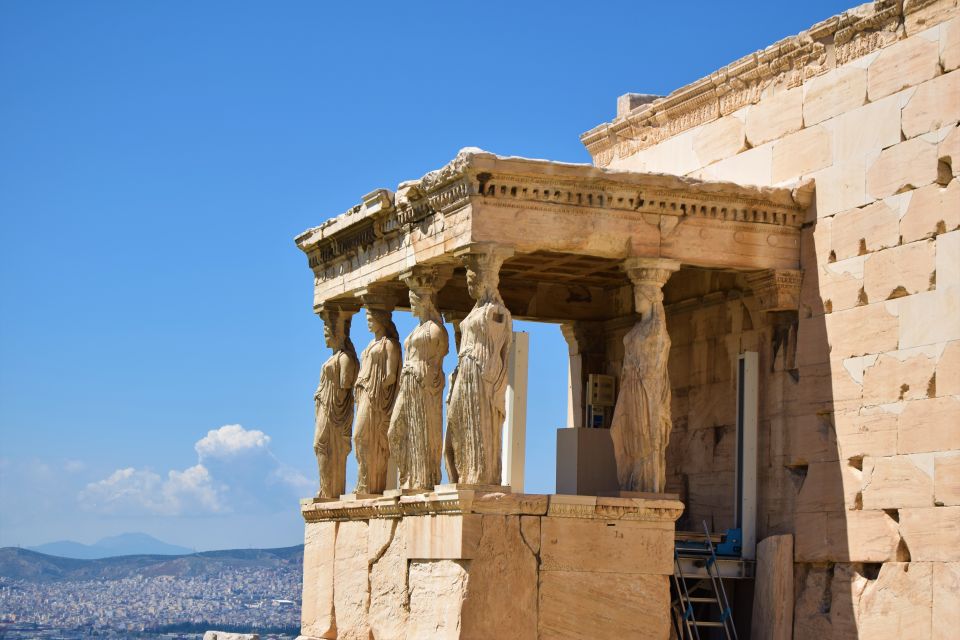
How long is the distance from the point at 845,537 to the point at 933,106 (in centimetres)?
371

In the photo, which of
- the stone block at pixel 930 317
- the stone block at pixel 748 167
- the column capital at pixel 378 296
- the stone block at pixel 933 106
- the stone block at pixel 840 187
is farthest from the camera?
the column capital at pixel 378 296

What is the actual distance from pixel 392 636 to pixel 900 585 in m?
4.62

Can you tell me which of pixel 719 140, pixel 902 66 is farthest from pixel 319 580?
pixel 902 66

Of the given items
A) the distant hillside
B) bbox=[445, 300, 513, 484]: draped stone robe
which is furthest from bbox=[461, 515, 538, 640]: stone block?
the distant hillside

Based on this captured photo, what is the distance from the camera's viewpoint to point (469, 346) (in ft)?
51.0

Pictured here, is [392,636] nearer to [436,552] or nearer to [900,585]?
[436,552]

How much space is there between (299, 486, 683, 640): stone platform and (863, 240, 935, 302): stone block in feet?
8.22

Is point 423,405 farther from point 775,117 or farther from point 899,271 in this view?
point 899,271

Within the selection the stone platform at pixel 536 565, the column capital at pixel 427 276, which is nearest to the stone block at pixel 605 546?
the stone platform at pixel 536 565

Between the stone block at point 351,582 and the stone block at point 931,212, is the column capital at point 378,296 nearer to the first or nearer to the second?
the stone block at point 351,582

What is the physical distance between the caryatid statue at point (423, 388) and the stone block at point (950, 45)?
484 cm

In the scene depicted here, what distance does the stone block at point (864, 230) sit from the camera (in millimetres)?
15328

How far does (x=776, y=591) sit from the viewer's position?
1608 centimetres

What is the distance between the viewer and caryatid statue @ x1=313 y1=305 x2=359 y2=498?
62.6ft
